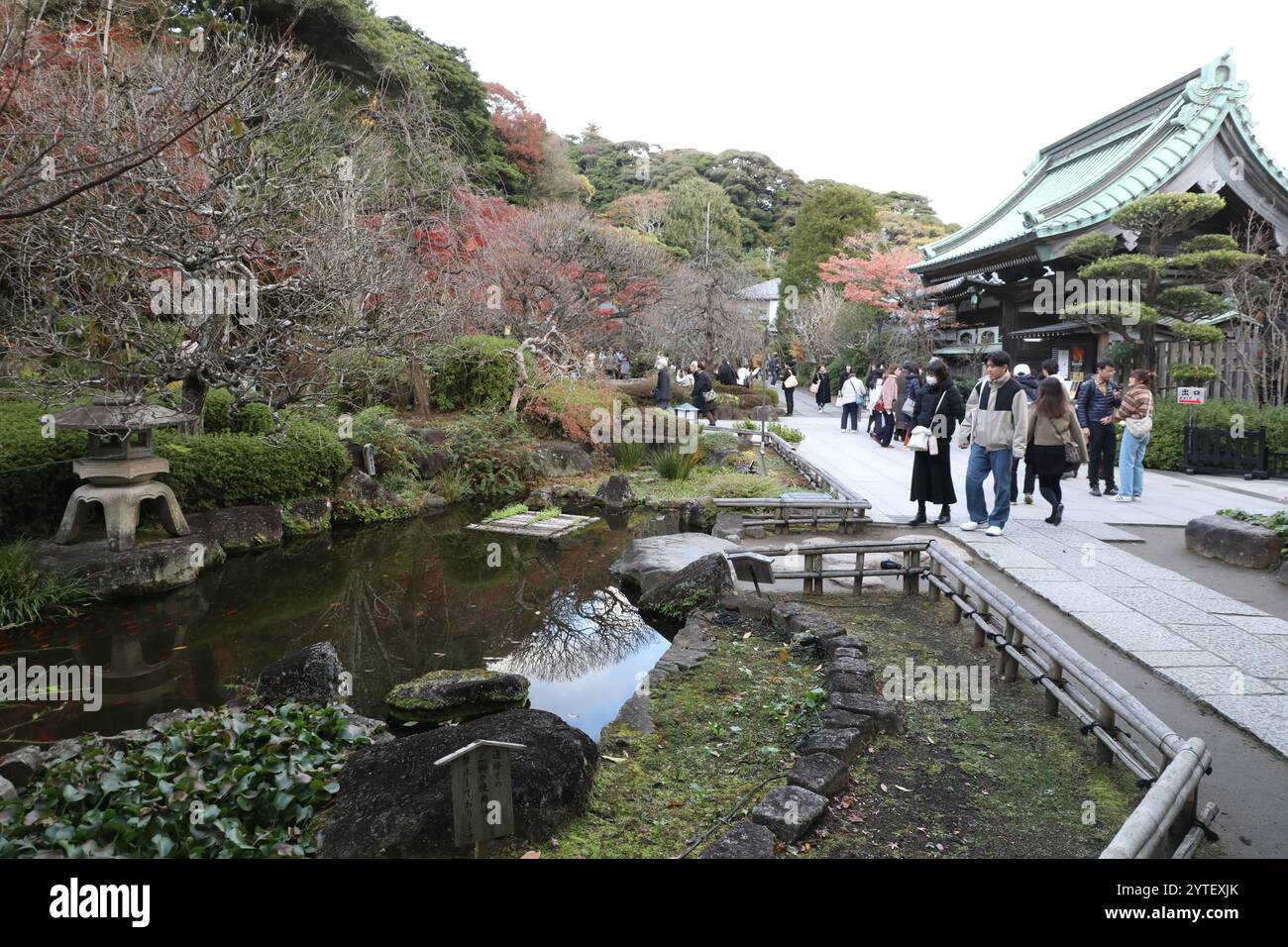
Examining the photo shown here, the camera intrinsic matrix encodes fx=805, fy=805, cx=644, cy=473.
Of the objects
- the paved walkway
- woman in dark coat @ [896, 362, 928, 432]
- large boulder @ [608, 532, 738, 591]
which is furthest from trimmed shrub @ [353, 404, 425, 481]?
woman in dark coat @ [896, 362, 928, 432]

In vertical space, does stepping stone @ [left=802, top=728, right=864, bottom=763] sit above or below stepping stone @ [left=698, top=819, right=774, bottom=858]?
above

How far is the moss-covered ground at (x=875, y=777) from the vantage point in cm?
340

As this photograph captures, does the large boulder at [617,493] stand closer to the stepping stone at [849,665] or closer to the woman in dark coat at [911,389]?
the woman in dark coat at [911,389]

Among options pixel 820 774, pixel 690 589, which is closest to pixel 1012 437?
pixel 690 589

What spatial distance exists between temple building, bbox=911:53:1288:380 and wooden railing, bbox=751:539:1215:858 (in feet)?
27.2

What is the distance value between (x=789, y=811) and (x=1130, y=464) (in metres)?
8.87

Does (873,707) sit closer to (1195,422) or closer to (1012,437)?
(1012,437)

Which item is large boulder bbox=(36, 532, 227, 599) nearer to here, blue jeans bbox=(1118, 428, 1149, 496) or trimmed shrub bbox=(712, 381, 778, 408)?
blue jeans bbox=(1118, 428, 1149, 496)

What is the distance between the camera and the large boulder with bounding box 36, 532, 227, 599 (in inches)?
298

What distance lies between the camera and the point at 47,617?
7.05 m

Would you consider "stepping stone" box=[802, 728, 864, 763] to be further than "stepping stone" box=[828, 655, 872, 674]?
No

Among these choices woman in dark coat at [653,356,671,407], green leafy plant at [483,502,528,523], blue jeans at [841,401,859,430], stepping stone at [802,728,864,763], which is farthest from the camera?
blue jeans at [841,401,859,430]

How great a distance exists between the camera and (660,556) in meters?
8.66

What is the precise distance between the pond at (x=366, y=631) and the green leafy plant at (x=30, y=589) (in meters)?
0.20
